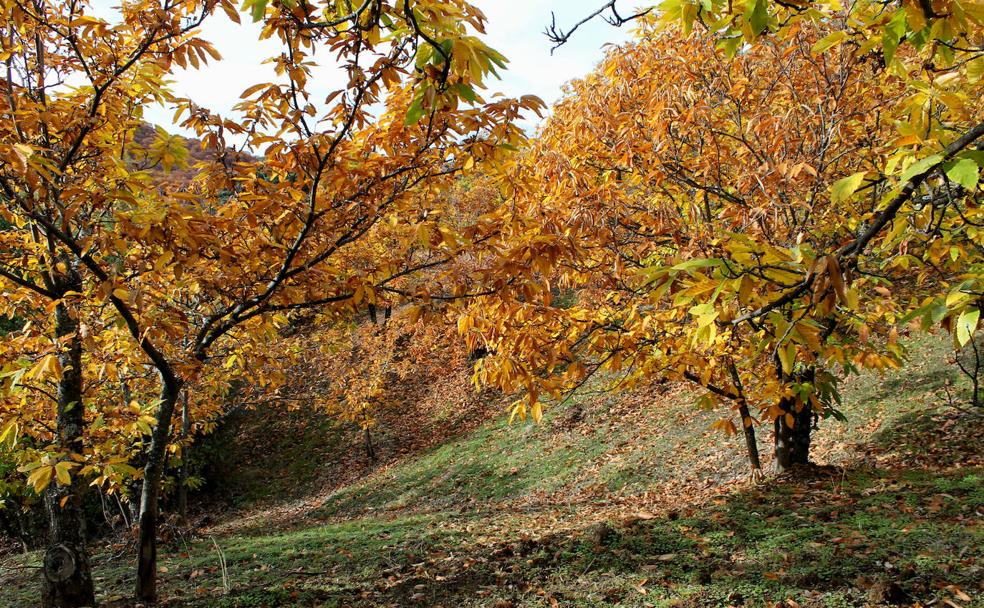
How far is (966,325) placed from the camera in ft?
4.77

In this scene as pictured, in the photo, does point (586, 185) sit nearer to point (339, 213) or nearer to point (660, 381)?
point (339, 213)

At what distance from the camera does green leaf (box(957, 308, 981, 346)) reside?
1.44m

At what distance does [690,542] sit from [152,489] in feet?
14.6

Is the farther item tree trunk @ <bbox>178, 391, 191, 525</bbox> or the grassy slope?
tree trunk @ <bbox>178, 391, 191, 525</bbox>

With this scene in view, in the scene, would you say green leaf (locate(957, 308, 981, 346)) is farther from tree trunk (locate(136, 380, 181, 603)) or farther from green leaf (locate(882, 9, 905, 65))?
tree trunk (locate(136, 380, 181, 603))

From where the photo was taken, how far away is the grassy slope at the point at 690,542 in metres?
3.68

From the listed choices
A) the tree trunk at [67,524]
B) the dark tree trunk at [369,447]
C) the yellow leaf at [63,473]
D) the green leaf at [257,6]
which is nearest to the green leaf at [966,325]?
the green leaf at [257,6]

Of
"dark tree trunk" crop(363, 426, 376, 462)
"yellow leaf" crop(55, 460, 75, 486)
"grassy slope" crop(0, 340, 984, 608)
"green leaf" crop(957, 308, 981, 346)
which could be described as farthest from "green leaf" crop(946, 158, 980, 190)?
"dark tree trunk" crop(363, 426, 376, 462)

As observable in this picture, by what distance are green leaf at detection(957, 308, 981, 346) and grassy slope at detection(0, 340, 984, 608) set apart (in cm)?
258

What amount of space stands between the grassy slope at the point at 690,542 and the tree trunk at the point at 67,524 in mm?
797

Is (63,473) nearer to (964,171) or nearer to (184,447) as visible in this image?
(964,171)

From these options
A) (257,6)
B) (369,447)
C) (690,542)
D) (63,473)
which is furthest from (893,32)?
(369,447)

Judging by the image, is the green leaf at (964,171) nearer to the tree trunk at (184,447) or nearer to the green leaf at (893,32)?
the green leaf at (893,32)

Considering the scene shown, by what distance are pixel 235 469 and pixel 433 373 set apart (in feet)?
23.7
